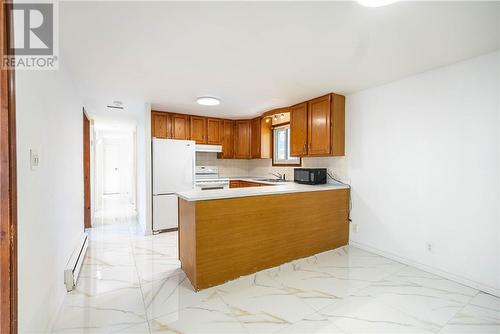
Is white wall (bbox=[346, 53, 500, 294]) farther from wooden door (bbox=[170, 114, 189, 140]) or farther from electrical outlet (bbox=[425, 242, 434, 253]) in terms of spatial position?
wooden door (bbox=[170, 114, 189, 140])

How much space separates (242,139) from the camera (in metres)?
5.20

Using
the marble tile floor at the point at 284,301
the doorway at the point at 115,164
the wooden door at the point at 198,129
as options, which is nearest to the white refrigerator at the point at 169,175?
the wooden door at the point at 198,129

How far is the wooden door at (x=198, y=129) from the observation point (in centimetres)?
462

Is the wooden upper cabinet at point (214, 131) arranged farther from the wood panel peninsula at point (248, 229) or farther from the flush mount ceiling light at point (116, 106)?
the wood panel peninsula at point (248, 229)

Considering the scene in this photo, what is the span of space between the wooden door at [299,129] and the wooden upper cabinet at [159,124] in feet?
7.48

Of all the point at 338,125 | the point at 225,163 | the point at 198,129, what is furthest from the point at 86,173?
the point at 338,125

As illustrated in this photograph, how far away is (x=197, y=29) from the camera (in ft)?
5.63

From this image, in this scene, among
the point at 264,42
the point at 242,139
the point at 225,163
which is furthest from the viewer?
the point at 225,163

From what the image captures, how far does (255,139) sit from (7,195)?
428cm

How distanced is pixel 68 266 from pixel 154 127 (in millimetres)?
2609

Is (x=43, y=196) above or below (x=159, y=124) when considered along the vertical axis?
below

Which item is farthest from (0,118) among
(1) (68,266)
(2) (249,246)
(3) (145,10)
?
(2) (249,246)

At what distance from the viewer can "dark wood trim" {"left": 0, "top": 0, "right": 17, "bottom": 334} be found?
0.98 m

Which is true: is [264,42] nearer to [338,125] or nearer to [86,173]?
[338,125]
